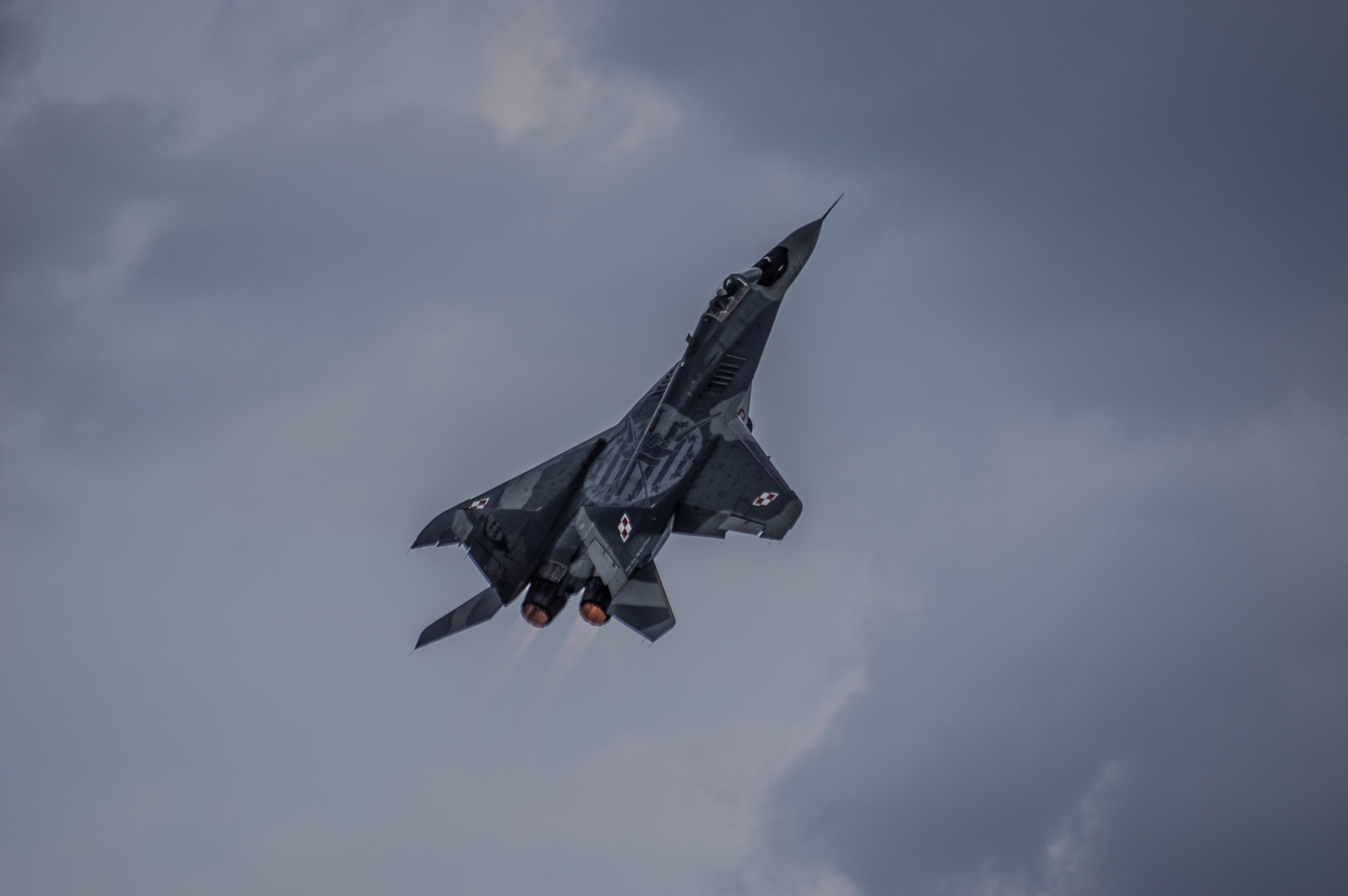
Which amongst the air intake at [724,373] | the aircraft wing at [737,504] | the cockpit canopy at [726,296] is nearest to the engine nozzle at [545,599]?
the aircraft wing at [737,504]

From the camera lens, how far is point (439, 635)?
5050cm

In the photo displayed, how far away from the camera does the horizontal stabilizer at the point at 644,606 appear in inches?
1932

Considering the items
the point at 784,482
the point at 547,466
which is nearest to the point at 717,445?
the point at 784,482

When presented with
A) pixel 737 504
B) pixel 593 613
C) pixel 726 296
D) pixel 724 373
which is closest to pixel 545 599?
pixel 593 613

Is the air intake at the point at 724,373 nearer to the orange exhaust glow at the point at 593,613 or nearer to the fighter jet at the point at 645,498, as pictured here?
the fighter jet at the point at 645,498

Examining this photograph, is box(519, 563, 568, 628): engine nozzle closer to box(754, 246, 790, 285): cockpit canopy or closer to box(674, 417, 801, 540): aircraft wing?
box(674, 417, 801, 540): aircraft wing

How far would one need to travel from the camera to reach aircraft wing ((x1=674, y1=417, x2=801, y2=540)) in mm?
53812

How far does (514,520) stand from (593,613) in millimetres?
5557

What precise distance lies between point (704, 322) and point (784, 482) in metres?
7.79

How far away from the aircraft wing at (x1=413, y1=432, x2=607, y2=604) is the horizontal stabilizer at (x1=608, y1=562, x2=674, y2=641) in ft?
13.2

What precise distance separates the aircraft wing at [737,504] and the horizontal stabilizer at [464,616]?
328 inches

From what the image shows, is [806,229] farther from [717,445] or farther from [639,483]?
[639,483]

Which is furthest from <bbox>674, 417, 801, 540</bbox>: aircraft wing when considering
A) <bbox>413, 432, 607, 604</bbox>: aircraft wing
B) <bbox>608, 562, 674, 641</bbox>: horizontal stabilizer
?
<bbox>413, 432, 607, 604</bbox>: aircraft wing

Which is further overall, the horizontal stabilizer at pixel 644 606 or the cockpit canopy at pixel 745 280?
the cockpit canopy at pixel 745 280
